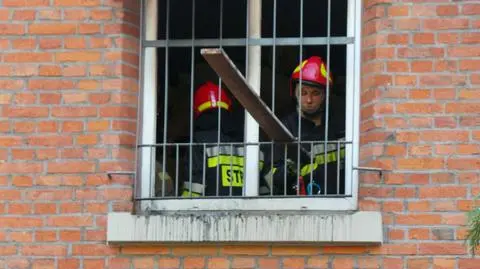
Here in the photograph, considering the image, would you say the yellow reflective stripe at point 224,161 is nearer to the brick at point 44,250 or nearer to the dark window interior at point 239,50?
the dark window interior at point 239,50

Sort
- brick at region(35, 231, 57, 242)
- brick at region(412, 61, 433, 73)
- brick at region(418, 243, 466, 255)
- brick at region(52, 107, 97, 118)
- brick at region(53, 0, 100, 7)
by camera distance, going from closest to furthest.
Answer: brick at region(418, 243, 466, 255)
brick at region(412, 61, 433, 73)
brick at region(35, 231, 57, 242)
brick at region(52, 107, 97, 118)
brick at region(53, 0, 100, 7)

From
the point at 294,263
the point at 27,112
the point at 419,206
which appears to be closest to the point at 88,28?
the point at 27,112

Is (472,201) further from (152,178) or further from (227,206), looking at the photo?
(152,178)

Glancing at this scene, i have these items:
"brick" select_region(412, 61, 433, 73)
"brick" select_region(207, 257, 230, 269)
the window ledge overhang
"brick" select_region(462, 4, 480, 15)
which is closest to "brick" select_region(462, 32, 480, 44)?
"brick" select_region(462, 4, 480, 15)

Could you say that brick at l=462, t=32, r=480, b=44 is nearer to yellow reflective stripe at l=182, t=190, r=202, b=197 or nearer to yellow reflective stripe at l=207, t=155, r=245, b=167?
yellow reflective stripe at l=207, t=155, r=245, b=167

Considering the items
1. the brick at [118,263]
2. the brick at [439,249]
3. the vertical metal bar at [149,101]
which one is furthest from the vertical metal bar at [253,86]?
the brick at [439,249]

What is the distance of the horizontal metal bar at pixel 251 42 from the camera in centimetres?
812

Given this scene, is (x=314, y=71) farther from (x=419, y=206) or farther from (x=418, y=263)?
(x=418, y=263)

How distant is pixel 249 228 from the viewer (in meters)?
7.77

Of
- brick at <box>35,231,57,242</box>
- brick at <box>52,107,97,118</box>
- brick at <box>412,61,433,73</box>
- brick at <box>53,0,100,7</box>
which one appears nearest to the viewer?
Result: brick at <box>412,61,433,73</box>

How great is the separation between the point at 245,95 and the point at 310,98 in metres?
0.85

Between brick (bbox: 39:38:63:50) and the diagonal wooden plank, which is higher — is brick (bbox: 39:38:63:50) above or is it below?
above

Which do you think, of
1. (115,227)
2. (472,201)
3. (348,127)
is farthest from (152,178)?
(472,201)

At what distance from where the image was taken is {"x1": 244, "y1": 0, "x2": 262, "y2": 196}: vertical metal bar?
26.6 feet
